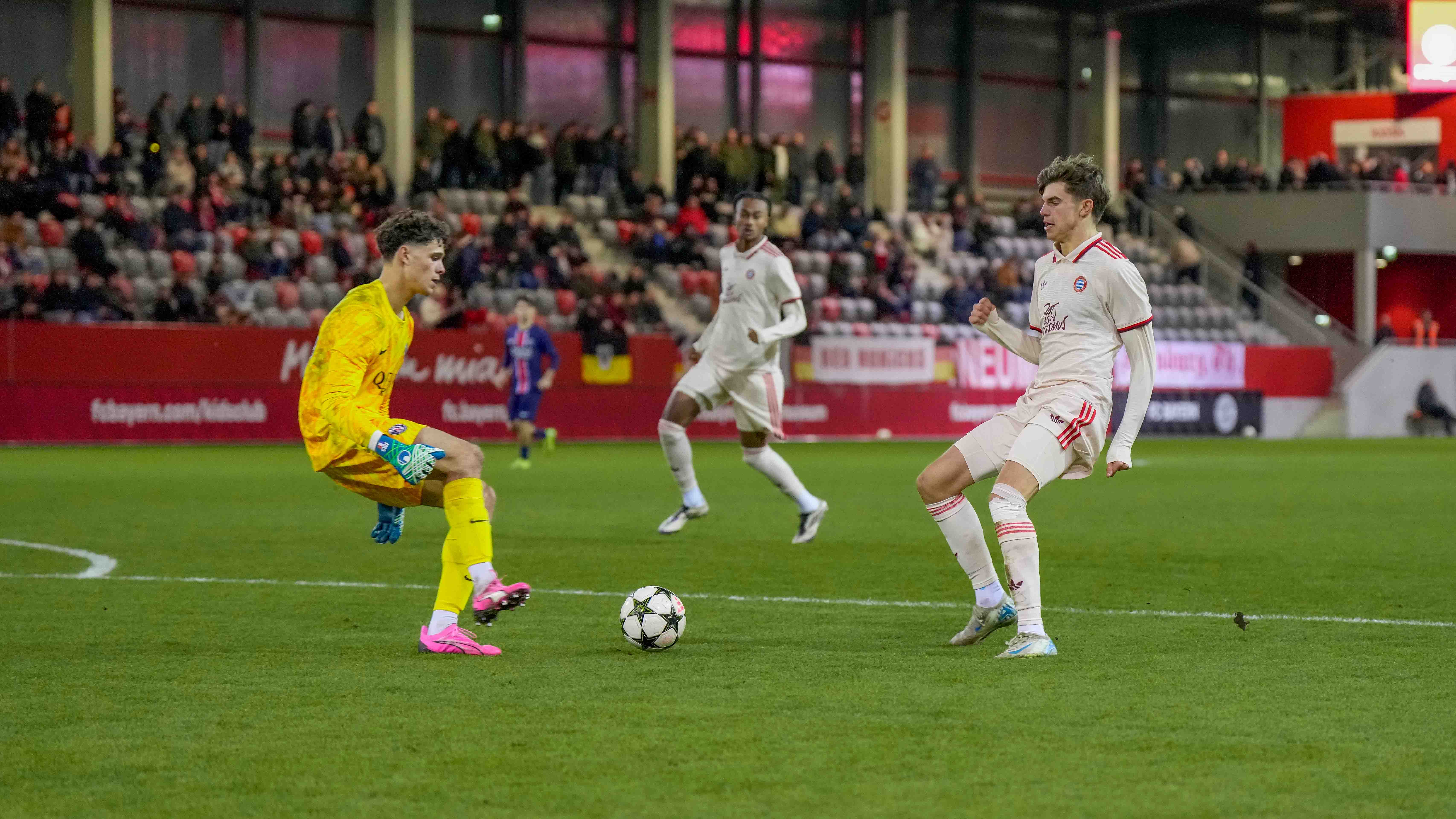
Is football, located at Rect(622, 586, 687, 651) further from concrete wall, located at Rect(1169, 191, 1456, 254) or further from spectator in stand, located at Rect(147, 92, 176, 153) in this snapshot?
concrete wall, located at Rect(1169, 191, 1456, 254)

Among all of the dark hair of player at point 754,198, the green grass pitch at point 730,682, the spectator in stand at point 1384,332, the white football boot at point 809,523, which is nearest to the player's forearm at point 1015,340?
the green grass pitch at point 730,682

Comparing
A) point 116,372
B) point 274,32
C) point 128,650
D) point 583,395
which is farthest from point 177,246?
point 128,650

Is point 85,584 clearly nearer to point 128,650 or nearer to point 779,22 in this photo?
point 128,650

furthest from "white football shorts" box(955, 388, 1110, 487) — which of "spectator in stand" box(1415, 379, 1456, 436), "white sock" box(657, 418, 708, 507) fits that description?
"spectator in stand" box(1415, 379, 1456, 436)

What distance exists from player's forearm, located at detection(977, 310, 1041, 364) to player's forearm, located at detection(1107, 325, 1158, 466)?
0.51m

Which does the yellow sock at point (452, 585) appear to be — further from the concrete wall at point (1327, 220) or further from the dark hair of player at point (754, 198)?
the concrete wall at point (1327, 220)

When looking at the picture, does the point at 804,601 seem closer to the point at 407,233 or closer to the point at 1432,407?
the point at 407,233

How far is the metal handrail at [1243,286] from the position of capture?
4081 centimetres

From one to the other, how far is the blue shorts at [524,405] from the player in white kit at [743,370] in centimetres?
932

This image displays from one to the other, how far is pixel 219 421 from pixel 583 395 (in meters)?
5.68

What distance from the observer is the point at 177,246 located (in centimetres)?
2795

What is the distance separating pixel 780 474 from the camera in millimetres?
13477

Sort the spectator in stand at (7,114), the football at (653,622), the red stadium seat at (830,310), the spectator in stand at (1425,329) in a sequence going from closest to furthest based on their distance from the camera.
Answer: the football at (653,622) → the spectator in stand at (7,114) → the red stadium seat at (830,310) → the spectator in stand at (1425,329)

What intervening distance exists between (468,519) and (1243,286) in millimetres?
36709
